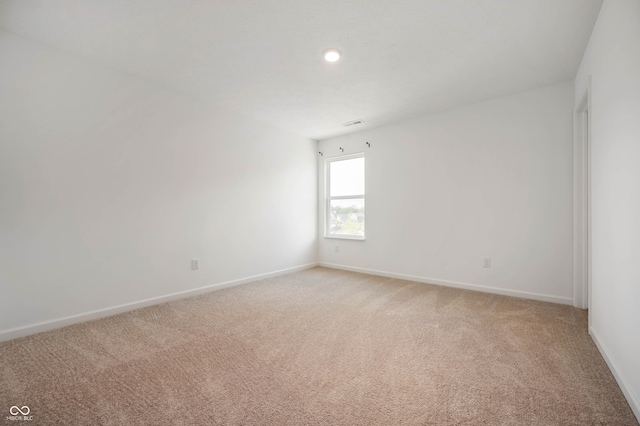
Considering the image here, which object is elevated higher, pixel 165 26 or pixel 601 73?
pixel 165 26

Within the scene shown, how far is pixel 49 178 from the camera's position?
2439mm

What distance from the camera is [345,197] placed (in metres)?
5.02

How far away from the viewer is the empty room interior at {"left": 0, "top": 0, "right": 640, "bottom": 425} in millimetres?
1572

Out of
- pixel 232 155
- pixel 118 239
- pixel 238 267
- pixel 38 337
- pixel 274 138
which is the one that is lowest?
pixel 38 337

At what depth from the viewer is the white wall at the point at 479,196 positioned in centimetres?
307

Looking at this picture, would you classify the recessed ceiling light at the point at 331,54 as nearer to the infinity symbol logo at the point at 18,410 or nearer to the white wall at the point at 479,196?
the white wall at the point at 479,196

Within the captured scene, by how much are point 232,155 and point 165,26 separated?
A: 6.11 feet

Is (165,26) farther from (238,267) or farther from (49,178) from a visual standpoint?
(238,267)

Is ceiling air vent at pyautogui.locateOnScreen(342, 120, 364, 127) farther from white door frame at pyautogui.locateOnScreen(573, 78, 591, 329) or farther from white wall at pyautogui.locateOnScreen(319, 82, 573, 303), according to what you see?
white door frame at pyautogui.locateOnScreen(573, 78, 591, 329)

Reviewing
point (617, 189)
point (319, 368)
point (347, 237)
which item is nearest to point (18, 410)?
point (319, 368)

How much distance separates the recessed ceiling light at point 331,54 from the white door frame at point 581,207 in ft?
7.82

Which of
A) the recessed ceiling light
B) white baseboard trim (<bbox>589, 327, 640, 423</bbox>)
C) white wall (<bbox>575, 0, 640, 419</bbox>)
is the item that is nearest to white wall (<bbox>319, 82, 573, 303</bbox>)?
white wall (<bbox>575, 0, 640, 419</bbox>)

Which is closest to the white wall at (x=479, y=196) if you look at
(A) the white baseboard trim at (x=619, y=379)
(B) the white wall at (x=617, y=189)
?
(B) the white wall at (x=617, y=189)

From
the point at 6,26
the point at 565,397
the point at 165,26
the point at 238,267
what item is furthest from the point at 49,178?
the point at 565,397
